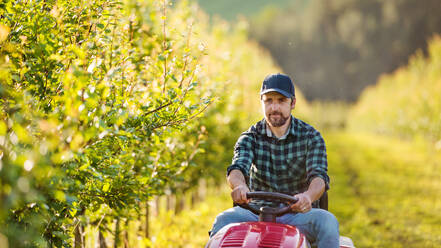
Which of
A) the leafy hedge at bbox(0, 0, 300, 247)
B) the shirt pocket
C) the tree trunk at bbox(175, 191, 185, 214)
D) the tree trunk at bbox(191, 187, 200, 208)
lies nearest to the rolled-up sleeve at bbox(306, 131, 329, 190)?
the shirt pocket

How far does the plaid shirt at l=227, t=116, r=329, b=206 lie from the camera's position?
4062 millimetres

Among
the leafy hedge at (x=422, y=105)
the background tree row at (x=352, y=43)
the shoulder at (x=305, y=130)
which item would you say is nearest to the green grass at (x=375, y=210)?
the leafy hedge at (x=422, y=105)

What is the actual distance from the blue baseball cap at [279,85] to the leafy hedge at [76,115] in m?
0.52

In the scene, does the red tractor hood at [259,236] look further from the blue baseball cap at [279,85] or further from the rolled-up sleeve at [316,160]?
the blue baseball cap at [279,85]

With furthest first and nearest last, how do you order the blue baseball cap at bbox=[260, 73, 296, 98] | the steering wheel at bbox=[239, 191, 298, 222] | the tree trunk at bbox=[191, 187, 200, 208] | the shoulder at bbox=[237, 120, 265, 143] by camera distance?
the tree trunk at bbox=[191, 187, 200, 208] → the shoulder at bbox=[237, 120, 265, 143] → the blue baseball cap at bbox=[260, 73, 296, 98] → the steering wheel at bbox=[239, 191, 298, 222]

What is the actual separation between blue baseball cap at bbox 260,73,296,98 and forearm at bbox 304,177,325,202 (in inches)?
30.3

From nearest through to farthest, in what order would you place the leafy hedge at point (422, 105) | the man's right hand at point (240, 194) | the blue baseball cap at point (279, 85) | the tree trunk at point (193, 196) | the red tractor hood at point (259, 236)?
1. the red tractor hood at point (259, 236)
2. the man's right hand at point (240, 194)
3. the blue baseball cap at point (279, 85)
4. the tree trunk at point (193, 196)
5. the leafy hedge at point (422, 105)

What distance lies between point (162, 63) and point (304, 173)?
1.64m

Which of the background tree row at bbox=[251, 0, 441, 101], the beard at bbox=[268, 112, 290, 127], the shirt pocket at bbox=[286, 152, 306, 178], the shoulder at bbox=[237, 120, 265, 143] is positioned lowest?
the shirt pocket at bbox=[286, 152, 306, 178]

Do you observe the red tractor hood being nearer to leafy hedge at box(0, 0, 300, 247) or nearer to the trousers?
the trousers

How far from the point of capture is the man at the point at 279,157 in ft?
11.9

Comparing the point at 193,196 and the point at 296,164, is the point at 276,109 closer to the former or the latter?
the point at 296,164

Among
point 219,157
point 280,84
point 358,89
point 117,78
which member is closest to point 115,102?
point 117,78

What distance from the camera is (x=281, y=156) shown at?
4.09m
